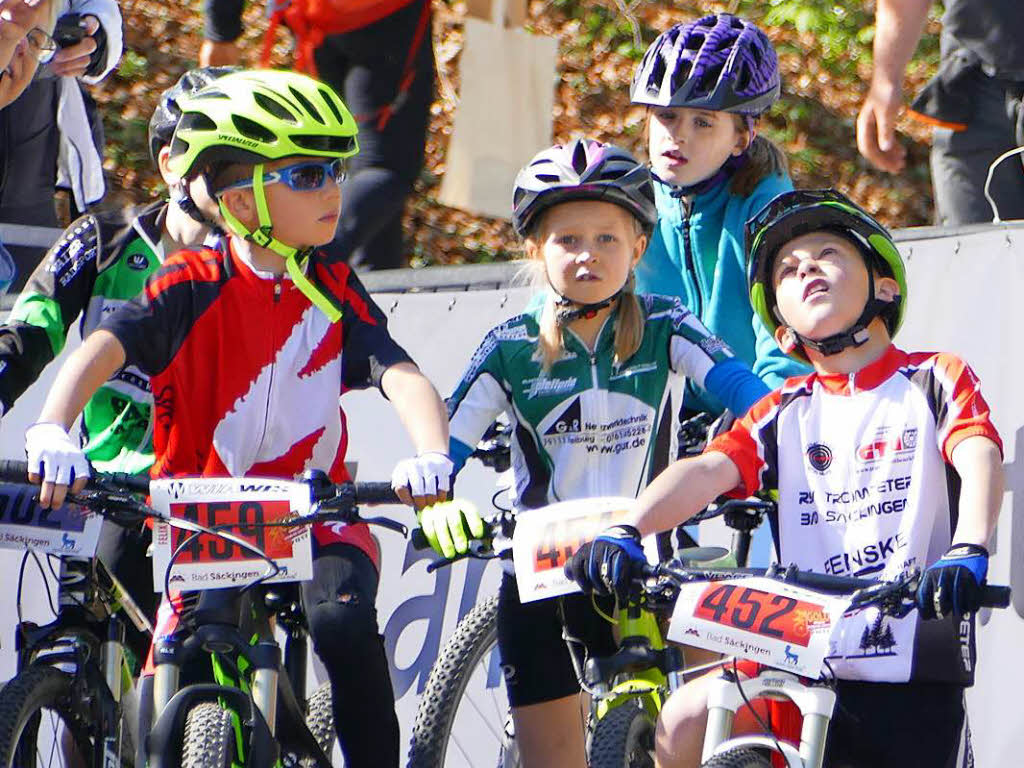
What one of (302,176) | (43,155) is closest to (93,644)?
(302,176)

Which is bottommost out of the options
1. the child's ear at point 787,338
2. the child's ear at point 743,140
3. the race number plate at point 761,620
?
the race number plate at point 761,620

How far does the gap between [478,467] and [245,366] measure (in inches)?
81.3

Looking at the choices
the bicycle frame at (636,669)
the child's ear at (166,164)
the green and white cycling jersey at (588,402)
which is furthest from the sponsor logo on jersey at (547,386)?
the child's ear at (166,164)

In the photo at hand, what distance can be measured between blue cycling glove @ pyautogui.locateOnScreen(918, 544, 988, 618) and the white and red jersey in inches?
15.4

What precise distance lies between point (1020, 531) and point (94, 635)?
107 inches

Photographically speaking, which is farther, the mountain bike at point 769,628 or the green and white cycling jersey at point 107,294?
the green and white cycling jersey at point 107,294

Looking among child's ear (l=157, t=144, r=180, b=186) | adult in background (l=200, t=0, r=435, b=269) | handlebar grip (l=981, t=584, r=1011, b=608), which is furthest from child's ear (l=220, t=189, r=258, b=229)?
adult in background (l=200, t=0, r=435, b=269)

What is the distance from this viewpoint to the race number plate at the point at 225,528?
470cm

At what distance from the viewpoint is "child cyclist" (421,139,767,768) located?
537 centimetres

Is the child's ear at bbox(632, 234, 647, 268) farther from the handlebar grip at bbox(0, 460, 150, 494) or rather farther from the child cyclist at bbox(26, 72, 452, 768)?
the handlebar grip at bbox(0, 460, 150, 494)

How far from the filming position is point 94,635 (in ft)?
16.7

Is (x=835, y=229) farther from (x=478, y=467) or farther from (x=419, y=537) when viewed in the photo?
→ (x=478, y=467)

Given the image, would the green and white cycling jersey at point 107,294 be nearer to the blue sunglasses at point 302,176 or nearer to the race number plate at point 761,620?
the blue sunglasses at point 302,176

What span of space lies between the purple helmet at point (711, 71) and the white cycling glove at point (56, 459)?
2324 mm
